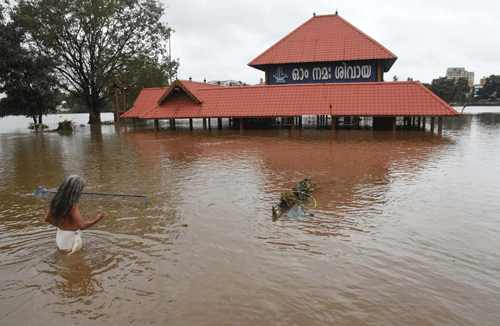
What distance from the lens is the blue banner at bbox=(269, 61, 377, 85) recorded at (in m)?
27.0

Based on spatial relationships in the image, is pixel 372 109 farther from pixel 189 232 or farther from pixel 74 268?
pixel 74 268

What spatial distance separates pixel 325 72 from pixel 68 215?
25.4 meters

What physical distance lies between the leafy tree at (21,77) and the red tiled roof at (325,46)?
18660 millimetres

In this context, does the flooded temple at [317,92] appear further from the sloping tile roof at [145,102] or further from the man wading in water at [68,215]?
the man wading in water at [68,215]

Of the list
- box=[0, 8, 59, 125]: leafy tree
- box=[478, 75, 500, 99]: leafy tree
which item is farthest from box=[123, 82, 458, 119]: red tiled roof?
box=[478, 75, 500, 99]: leafy tree

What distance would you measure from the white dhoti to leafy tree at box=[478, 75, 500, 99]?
101 m

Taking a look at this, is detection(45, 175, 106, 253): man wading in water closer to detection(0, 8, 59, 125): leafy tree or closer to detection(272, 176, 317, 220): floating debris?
detection(272, 176, 317, 220): floating debris

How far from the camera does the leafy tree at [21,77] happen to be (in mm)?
28820

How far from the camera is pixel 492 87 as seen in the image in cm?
8562

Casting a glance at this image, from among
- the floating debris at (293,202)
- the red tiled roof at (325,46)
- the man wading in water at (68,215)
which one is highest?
the red tiled roof at (325,46)

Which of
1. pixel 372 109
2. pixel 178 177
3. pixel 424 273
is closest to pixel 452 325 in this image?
pixel 424 273

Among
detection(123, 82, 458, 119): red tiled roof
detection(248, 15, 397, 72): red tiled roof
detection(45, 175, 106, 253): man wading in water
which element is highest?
detection(248, 15, 397, 72): red tiled roof

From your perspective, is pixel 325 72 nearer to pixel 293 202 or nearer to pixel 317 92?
pixel 317 92

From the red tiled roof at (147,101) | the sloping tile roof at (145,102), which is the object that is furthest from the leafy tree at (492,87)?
the sloping tile roof at (145,102)
